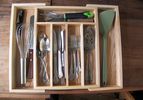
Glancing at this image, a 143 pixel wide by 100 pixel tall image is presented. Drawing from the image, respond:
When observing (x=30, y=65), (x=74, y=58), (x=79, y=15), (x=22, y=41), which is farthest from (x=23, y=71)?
(x=79, y=15)

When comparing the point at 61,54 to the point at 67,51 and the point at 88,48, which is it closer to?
the point at 67,51

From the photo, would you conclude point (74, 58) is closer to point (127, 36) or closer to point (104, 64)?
point (104, 64)

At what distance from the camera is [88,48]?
2.98 feet

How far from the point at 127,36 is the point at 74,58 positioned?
0.96 feet

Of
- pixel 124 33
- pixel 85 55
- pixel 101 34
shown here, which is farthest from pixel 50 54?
pixel 124 33

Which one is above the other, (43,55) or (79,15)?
(79,15)

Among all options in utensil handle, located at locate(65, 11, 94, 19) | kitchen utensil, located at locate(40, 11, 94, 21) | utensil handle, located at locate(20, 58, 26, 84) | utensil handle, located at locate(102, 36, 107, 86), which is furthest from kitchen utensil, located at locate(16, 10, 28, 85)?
utensil handle, located at locate(102, 36, 107, 86)

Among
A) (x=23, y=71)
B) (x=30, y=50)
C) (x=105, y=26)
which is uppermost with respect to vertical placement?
(x=105, y=26)

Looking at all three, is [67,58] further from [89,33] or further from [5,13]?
[5,13]

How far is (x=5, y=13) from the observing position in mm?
918

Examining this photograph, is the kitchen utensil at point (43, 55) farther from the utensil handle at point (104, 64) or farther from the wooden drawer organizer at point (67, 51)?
the utensil handle at point (104, 64)

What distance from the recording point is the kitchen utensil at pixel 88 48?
35.5 inches

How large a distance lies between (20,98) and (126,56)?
56cm

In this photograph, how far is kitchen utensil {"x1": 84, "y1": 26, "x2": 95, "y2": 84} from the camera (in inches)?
35.5
